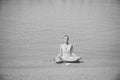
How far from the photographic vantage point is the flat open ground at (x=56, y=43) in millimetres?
6258

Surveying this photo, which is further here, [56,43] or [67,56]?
[56,43]

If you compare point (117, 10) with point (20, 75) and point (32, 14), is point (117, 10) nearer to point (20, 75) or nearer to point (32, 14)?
point (32, 14)

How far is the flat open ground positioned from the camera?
6.26m

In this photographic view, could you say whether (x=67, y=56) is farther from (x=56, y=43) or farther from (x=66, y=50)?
(x=56, y=43)

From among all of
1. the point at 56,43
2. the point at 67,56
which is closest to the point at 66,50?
the point at 67,56

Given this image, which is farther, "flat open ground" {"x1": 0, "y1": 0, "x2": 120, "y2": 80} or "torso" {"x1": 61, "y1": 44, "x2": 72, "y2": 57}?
"torso" {"x1": 61, "y1": 44, "x2": 72, "y2": 57}

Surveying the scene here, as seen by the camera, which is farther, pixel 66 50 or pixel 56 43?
pixel 56 43

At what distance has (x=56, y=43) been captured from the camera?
30.2 feet

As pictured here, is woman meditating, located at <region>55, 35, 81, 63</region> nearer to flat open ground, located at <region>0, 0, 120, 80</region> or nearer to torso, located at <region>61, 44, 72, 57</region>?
torso, located at <region>61, 44, 72, 57</region>

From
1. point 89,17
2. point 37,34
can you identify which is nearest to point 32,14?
point 89,17

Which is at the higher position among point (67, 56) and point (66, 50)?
point (66, 50)

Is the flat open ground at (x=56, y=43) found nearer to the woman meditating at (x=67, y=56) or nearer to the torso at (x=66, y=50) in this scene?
the woman meditating at (x=67, y=56)

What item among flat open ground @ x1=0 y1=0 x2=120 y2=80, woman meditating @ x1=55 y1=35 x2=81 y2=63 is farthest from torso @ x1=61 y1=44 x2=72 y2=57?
flat open ground @ x1=0 y1=0 x2=120 y2=80

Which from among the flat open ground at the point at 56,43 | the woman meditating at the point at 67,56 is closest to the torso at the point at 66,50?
the woman meditating at the point at 67,56
